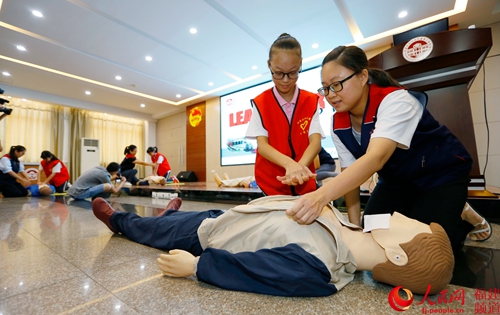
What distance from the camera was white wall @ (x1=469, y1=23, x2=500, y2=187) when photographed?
3.76 metres

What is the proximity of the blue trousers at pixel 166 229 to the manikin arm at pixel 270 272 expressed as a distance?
306 millimetres

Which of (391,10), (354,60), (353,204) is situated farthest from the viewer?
(391,10)

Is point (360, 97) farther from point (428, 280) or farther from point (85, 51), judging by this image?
point (85, 51)

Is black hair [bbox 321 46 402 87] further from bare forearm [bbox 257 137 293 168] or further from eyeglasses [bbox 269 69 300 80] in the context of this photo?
bare forearm [bbox 257 137 293 168]

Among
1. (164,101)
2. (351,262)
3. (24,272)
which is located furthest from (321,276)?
(164,101)

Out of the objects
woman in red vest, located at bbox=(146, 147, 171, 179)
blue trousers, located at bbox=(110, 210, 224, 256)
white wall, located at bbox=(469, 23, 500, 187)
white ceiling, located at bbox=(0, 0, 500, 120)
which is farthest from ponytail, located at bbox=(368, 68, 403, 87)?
woman in red vest, located at bbox=(146, 147, 171, 179)

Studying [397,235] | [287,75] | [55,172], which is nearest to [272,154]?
[287,75]

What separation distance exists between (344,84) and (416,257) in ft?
2.13

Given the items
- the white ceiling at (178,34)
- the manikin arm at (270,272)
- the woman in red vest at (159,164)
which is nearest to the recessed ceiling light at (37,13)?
the white ceiling at (178,34)

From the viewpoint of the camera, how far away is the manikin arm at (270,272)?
2.29 ft

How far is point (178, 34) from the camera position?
14.2ft

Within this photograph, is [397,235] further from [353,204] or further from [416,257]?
[353,204]

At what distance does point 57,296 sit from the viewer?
75cm
